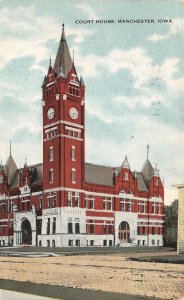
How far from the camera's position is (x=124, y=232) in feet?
57.1

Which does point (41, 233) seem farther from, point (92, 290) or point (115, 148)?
point (92, 290)

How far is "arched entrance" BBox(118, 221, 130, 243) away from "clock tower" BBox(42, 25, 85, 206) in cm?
294

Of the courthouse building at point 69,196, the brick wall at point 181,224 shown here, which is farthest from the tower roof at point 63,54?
the brick wall at point 181,224

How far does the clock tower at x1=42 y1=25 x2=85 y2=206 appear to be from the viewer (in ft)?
43.6

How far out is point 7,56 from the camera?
470 inches

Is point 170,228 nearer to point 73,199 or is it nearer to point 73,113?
point 73,113

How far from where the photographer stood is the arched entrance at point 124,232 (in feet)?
56.0

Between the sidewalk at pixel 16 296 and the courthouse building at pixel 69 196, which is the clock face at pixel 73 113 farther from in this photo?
the sidewalk at pixel 16 296

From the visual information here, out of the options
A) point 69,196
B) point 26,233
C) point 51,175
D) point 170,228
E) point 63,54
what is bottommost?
point 26,233

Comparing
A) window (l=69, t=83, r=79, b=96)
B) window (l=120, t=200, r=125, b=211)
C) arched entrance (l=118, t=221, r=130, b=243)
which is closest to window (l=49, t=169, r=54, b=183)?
window (l=120, t=200, r=125, b=211)

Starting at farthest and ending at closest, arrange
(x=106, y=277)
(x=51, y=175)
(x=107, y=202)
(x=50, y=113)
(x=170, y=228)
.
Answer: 1. (x=51, y=175)
2. (x=107, y=202)
3. (x=170, y=228)
4. (x=50, y=113)
5. (x=106, y=277)

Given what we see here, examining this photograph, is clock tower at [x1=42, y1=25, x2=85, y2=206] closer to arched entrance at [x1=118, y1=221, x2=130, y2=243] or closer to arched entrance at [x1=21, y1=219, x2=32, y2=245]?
arched entrance at [x1=21, y1=219, x2=32, y2=245]

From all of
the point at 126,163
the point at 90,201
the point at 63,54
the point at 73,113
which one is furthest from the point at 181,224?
the point at 63,54

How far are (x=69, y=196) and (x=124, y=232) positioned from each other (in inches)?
203
